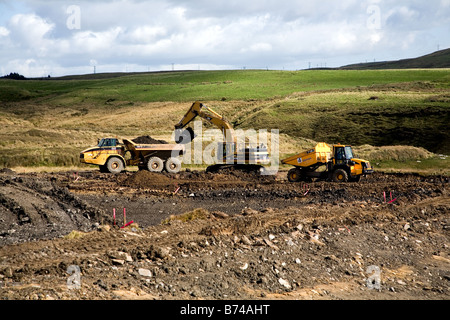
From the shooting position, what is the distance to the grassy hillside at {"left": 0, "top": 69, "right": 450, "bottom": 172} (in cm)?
4562

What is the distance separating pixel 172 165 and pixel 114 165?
3504mm

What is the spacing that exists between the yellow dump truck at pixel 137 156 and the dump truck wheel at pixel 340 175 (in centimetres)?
971

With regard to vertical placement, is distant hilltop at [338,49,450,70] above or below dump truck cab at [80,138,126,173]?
above

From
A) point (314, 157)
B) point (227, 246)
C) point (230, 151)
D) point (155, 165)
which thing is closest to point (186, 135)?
point (155, 165)

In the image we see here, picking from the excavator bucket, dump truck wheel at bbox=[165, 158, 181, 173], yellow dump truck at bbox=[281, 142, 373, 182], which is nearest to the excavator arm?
the excavator bucket

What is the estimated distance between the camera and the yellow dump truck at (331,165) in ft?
86.3

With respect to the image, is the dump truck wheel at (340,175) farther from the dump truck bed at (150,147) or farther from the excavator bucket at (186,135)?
the dump truck bed at (150,147)

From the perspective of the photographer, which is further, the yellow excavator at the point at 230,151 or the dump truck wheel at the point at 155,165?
the dump truck wheel at the point at 155,165

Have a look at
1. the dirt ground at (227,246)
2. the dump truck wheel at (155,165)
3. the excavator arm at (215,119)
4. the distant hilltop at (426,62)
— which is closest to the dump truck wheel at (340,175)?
the dirt ground at (227,246)

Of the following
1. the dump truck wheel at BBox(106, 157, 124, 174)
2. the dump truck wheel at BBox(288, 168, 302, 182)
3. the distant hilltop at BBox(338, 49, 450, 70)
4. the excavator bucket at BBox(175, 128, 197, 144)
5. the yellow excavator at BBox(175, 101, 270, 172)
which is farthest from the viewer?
the distant hilltop at BBox(338, 49, 450, 70)

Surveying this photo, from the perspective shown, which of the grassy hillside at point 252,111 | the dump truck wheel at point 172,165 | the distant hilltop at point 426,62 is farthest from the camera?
the distant hilltop at point 426,62

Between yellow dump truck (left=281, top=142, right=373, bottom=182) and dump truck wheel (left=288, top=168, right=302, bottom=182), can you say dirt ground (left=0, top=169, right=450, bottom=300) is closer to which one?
yellow dump truck (left=281, top=142, right=373, bottom=182)
